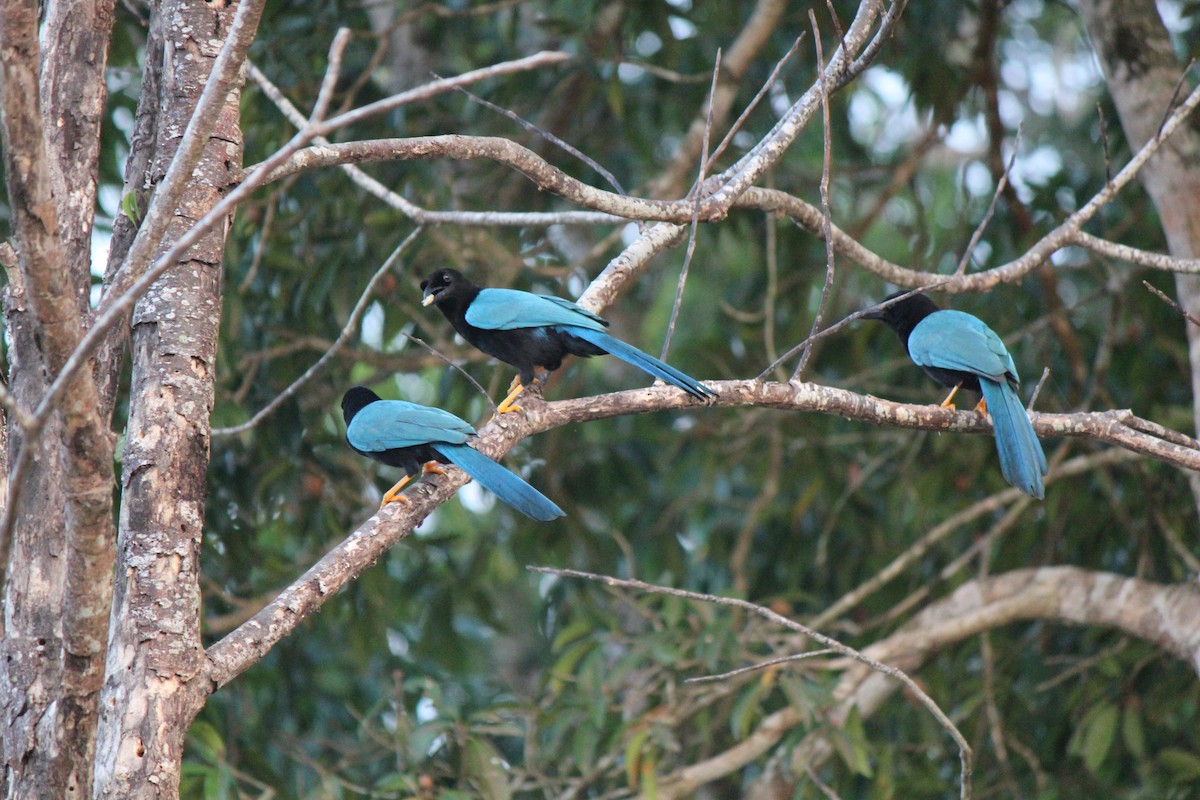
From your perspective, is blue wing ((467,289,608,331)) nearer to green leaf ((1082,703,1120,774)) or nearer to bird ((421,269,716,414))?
bird ((421,269,716,414))

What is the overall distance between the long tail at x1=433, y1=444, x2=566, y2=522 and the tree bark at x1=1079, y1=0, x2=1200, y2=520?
9.58 ft

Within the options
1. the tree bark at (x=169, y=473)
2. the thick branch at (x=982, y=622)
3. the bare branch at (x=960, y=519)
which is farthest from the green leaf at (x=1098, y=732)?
the tree bark at (x=169, y=473)

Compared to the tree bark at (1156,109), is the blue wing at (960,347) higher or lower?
lower

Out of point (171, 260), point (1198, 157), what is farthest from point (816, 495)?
point (171, 260)

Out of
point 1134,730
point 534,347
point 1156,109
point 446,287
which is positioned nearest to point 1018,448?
point 534,347

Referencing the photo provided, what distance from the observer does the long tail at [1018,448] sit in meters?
3.99

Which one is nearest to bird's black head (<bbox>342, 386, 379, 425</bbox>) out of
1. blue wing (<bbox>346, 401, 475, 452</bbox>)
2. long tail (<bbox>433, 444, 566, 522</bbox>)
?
blue wing (<bbox>346, 401, 475, 452</bbox>)

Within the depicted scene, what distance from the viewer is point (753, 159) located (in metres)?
3.74

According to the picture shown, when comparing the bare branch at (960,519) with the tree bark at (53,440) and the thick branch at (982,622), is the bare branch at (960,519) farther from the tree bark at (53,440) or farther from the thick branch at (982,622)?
the tree bark at (53,440)

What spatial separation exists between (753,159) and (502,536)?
5.19m

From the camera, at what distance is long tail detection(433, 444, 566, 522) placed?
11.6ft

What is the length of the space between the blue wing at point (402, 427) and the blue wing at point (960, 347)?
1.91m

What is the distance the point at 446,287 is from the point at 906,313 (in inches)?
78.9

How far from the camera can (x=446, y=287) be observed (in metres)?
5.06
